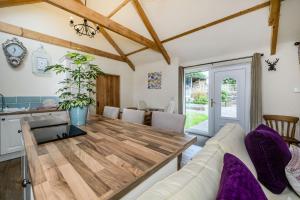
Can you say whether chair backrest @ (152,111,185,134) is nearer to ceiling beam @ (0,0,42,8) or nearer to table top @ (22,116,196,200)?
table top @ (22,116,196,200)

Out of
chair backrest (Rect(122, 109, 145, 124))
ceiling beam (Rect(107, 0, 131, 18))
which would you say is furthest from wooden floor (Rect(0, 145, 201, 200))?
ceiling beam (Rect(107, 0, 131, 18))

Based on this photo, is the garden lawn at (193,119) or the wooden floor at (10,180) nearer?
the wooden floor at (10,180)

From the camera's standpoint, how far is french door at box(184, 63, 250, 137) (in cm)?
344

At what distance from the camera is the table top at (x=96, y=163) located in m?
0.55

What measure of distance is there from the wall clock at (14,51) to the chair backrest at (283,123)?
5.48m

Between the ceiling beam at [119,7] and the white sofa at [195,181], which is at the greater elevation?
the ceiling beam at [119,7]

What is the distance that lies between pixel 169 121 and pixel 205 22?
2683 millimetres

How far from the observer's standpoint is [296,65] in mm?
2781

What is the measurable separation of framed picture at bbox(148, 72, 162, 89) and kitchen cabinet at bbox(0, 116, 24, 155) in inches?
149

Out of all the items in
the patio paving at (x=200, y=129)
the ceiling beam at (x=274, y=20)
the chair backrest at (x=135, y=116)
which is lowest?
the patio paving at (x=200, y=129)

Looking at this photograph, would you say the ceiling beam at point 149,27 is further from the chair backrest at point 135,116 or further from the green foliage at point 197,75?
the chair backrest at point 135,116

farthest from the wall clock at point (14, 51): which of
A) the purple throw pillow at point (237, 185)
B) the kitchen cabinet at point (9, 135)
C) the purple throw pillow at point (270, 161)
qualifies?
the purple throw pillow at point (270, 161)

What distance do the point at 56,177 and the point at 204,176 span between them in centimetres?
66

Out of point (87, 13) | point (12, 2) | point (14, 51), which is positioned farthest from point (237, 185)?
point (12, 2)
